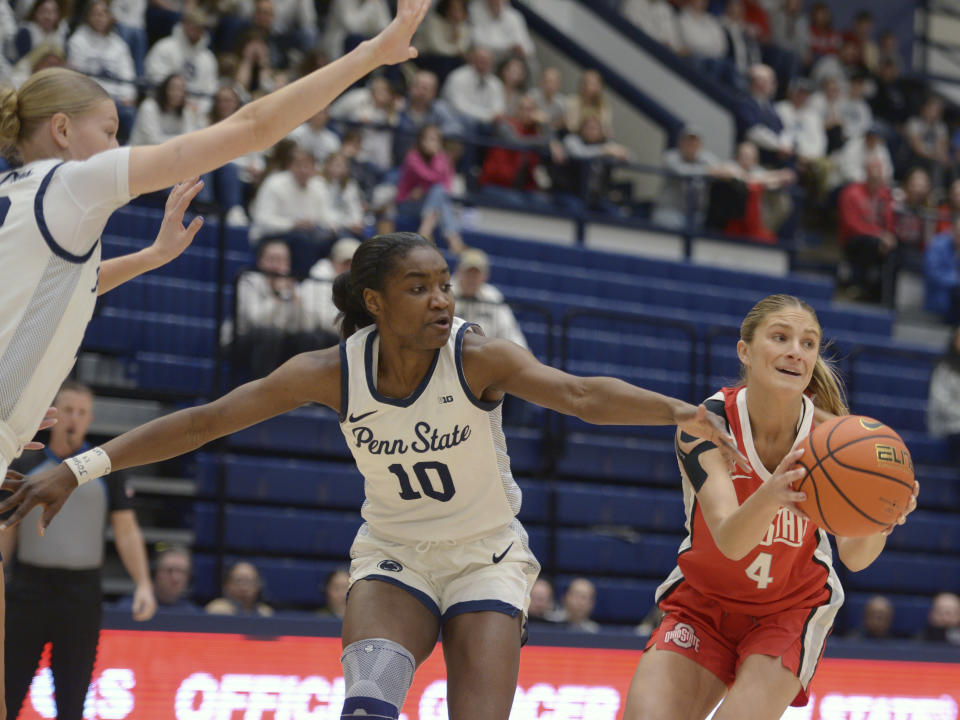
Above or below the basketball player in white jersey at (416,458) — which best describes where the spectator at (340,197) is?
above

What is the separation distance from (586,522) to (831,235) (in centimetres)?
739

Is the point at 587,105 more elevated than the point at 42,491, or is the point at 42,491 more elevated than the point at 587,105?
the point at 587,105

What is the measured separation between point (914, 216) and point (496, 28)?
17.7 ft

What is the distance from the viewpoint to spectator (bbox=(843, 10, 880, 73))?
58.2 ft

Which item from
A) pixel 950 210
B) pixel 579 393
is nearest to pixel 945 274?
pixel 950 210

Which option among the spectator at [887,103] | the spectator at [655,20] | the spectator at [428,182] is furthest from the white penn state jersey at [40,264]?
the spectator at [887,103]

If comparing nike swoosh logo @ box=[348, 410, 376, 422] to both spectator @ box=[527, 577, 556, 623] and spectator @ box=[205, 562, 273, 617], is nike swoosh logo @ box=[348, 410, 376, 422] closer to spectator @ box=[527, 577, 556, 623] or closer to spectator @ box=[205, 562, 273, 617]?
spectator @ box=[205, 562, 273, 617]

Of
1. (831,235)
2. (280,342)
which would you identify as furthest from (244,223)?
(831,235)

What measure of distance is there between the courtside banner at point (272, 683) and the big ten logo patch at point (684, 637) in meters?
2.30

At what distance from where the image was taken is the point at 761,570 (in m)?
4.39

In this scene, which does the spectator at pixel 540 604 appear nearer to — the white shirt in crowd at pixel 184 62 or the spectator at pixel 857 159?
the white shirt in crowd at pixel 184 62

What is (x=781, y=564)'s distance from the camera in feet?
14.4

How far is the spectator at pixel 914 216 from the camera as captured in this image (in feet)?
50.8

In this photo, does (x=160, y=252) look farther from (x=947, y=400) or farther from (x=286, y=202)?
(x=947, y=400)
